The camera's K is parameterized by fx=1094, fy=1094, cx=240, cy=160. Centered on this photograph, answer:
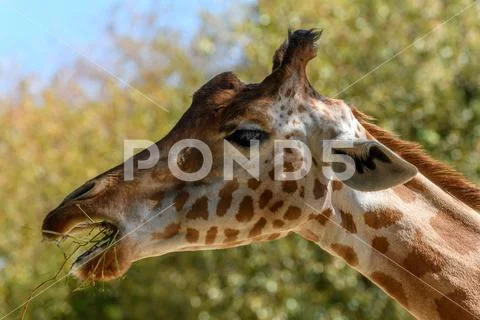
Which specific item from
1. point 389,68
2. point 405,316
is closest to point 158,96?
point 389,68

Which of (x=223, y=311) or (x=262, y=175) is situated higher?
(x=262, y=175)

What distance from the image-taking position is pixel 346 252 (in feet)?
18.4

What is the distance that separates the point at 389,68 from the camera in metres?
14.0

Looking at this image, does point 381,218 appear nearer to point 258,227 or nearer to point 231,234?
point 258,227

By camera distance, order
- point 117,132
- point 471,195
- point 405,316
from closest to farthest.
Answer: point 471,195 < point 405,316 < point 117,132

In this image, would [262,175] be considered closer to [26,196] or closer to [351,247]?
[351,247]

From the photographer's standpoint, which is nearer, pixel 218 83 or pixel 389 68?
pixel 218 83

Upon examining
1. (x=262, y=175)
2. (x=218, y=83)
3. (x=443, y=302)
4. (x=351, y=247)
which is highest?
(x=218, y=83)

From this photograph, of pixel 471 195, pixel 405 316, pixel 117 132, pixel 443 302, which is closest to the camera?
pixel 443 302

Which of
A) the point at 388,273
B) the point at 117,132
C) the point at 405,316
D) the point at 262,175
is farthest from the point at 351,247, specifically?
the point at 117,132

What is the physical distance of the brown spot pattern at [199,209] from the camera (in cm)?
558

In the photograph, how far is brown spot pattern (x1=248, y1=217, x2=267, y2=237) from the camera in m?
5.65

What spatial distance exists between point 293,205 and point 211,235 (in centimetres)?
45

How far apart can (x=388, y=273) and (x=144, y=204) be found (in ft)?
4.18
